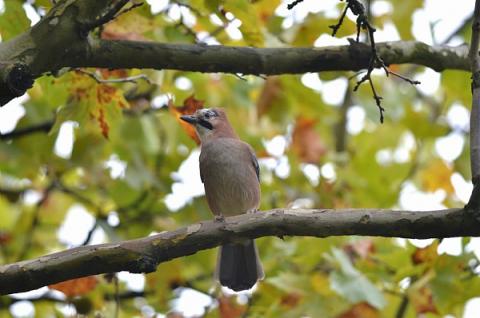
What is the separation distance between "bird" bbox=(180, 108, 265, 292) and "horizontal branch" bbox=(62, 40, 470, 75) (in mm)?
1253

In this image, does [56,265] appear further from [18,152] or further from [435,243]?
[18,152]

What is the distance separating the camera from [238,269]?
6211 mm

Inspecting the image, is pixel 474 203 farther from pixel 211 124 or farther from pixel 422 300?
pixel 211 124

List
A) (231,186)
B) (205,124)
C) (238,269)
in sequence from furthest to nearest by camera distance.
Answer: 1. (205,124)
2. (231,186)
3. (238,269)

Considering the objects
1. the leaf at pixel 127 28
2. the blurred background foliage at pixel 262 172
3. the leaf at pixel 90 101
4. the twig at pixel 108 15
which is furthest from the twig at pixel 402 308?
the twig at pixel 108 15

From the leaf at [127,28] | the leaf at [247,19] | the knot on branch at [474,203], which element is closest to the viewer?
the knot on branch at [474,203]

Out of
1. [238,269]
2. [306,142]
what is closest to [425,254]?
[238,269]

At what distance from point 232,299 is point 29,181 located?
2.67 meters

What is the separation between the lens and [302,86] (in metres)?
6.75

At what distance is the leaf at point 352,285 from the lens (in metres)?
6.00

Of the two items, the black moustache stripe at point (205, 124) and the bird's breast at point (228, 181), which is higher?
the black moustache stripe at point (205, 124)

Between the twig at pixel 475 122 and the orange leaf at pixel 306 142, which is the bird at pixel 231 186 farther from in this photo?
the twig at pixel 475 122

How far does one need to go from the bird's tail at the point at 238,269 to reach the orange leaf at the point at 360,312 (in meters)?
0.85

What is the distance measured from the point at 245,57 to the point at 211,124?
2.04 m
